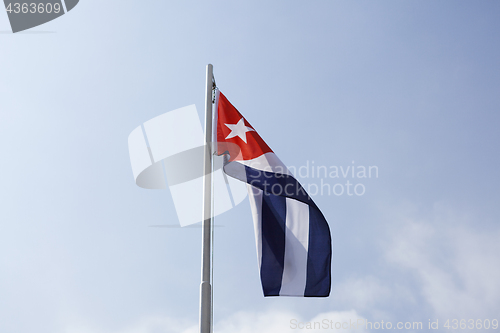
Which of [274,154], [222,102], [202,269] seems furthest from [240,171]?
[202,269]

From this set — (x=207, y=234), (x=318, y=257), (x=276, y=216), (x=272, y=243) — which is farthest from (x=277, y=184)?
(x=207, y=234)

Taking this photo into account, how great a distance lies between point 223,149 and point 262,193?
4.53ft

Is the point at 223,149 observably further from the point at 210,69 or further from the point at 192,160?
the point at 210,69

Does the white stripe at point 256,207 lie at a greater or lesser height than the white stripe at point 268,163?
lesser

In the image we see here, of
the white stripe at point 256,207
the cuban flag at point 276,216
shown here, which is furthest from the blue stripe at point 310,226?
the white stripe at point 256,207

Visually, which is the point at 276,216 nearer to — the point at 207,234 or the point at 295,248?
the point at 295,248

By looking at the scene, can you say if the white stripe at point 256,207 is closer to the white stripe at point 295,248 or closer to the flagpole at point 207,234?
the white stripe at point 295,248

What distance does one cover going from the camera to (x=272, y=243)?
976 centimetres

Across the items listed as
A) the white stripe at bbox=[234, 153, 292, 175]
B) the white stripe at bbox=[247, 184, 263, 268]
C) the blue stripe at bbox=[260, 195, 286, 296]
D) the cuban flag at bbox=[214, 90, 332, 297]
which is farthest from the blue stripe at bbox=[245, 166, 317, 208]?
the blue stripe at bbox=[260, 195, 286, 296]

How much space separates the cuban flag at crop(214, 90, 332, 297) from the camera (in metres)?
9.52

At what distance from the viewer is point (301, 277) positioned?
9.57 metres

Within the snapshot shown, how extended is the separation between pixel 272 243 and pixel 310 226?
1053 millimetres

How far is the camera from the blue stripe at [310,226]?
958cm

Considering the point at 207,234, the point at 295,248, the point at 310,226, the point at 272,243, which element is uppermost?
the point at 310,226
